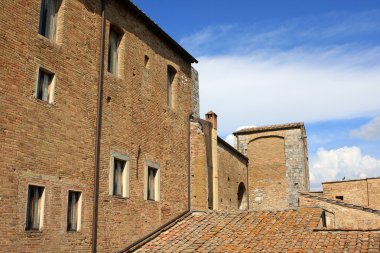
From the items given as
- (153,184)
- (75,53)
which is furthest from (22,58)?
(153,184)

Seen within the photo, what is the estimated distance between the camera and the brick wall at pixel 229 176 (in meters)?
18.3

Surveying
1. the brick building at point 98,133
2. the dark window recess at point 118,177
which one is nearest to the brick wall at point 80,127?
the brick building at point 98,133

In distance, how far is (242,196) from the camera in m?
23.2

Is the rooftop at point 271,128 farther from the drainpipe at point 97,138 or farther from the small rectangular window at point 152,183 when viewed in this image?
the drainpipe at point 97,138

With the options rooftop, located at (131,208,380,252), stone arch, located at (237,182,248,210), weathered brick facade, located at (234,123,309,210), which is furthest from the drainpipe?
weathered brick facade, located at (234,123,309,210)

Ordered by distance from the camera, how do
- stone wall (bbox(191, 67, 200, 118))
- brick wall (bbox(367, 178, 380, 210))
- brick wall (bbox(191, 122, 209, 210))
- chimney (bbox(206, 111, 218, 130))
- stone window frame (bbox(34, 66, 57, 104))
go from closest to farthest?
stone window frame (bbox(34, 66, 57, 104)), brick wall (bbox(191, 122, 209, 210)), stone wall (bbox(191, 67, 200, 118)), chimney (bbox(206, 111, 218, 130)), brick wall (bbox(367, 178, 380, 210))

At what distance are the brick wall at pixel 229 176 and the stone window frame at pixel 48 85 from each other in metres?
9.59

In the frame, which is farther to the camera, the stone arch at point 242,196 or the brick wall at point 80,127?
the stone arch at point 242,196

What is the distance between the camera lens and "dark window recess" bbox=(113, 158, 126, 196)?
37.5ft

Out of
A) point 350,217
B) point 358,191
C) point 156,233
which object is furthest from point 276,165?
point 156,233

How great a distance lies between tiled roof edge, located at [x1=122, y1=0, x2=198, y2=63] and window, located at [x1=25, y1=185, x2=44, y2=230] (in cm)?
600

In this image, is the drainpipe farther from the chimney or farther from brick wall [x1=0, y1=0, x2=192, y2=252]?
the chimney

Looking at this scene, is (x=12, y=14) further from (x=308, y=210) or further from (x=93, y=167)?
(x=308, y=210)

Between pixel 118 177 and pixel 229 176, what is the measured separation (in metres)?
9.25
